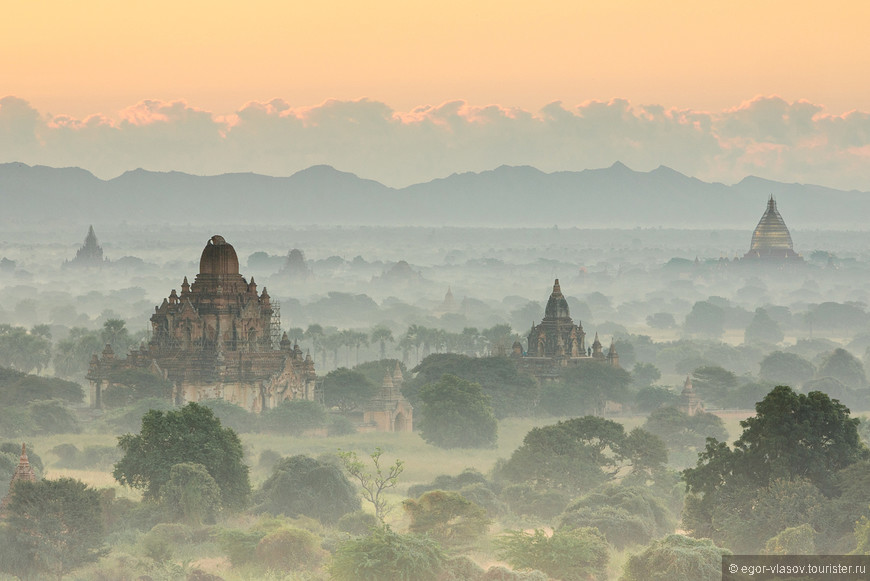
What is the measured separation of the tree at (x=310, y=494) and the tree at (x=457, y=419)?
79.4 ft

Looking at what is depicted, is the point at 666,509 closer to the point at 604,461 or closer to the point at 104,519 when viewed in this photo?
the point at 604,461

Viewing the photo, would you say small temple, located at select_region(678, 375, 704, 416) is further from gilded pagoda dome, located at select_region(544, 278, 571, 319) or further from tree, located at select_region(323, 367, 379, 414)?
tree, located at select_region(323, 367, 379, 414)

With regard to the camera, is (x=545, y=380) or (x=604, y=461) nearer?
(x=604, y=461)

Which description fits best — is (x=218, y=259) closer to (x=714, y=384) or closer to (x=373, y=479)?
(x=373, y=479)

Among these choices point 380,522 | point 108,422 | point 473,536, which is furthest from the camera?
point 108,422

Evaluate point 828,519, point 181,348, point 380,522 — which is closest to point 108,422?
point 181,348

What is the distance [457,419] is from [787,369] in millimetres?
51548

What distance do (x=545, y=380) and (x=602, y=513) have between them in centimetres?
5231

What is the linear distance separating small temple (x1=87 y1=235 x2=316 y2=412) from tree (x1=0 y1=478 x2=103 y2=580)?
42.8 m

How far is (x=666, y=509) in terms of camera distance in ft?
232

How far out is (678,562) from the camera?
54562 millimetres

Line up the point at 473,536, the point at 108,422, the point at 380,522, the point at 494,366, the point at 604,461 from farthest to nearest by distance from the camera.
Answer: the point at 494,366 → the point at 108,422 → the point at 604,461 → the point at 380,522 → the point at 473,536

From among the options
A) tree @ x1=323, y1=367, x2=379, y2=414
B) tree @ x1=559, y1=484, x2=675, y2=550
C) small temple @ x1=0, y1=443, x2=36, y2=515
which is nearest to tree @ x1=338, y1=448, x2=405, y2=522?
tree @ x1=559, y1=484, x2=675, y2=550

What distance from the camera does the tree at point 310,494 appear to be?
71.8 m
